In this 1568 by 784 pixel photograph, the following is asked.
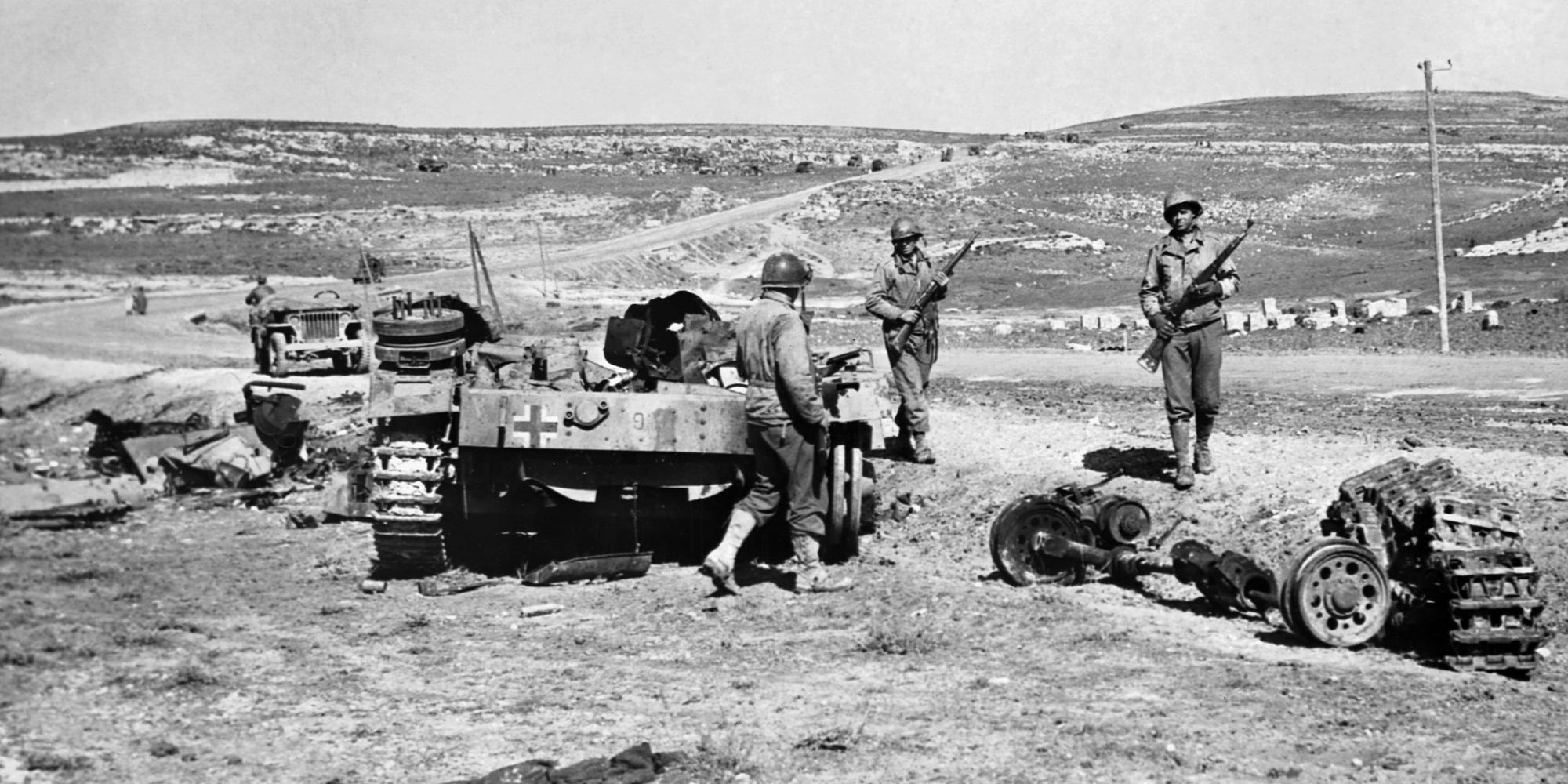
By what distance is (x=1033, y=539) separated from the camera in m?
9.36

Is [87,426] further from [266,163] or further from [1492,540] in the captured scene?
[1492,540]

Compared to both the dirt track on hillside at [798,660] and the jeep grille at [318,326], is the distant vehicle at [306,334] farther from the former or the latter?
the dirt track on hillside at [798,660]

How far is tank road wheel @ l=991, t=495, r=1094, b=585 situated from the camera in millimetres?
9273

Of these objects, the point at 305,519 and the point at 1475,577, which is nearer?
the point at 1475,577

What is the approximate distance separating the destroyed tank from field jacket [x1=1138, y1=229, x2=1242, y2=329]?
2.16 meters

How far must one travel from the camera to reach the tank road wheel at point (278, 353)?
22562 mm

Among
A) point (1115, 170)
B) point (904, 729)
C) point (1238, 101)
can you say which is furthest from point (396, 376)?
point (1238, 101)

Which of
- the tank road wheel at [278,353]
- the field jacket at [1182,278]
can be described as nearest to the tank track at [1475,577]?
the field jacket at [1182,278]

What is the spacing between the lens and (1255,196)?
2124 inches

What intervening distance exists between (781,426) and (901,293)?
3.39 meters

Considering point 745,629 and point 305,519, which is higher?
point 305,519

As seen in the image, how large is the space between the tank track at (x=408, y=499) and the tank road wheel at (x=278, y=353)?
43.5 feet

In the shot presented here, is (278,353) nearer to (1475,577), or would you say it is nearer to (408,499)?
(408,499)

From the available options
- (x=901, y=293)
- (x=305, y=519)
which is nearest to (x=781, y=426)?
(x=901, y=293)
